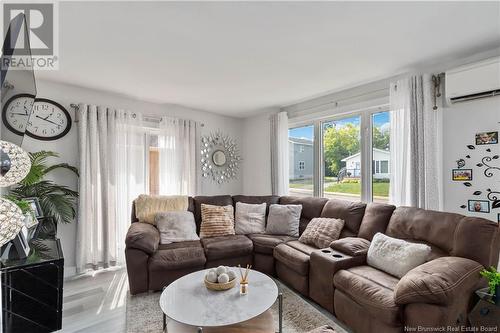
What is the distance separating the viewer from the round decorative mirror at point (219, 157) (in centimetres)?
447

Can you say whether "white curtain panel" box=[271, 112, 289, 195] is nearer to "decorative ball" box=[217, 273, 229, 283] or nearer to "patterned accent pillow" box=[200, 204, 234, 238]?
"patterned accent pillow" box=[200, 204, 234, 238]

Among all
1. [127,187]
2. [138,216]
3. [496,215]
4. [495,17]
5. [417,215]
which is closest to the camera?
[495,17]

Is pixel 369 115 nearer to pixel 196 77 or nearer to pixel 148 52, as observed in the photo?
pixel 196 77

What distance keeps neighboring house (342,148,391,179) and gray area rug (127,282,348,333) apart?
1738 millimetres

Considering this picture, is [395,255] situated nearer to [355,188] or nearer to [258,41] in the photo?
[355,188]

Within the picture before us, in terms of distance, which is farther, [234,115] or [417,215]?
[234,115]

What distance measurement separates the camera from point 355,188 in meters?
3.43

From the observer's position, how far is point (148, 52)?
228 centimetres

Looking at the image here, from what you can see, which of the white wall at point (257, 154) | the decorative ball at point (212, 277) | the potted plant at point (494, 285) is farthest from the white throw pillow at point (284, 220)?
the potted plant at point (494, 285)

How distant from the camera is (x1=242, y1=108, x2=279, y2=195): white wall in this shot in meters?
4.53

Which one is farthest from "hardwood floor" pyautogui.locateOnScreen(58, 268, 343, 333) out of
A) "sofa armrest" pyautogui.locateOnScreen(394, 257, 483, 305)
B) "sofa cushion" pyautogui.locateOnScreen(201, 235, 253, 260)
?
"sofa cushion" pyautogui.locateOnScreen(201, 235, 253, 260)

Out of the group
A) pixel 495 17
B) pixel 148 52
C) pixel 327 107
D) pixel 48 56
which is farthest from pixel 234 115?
pixel 495 17

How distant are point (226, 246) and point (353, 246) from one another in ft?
4.55

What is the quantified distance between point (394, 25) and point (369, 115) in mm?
1529
